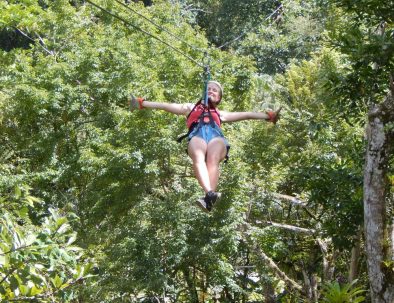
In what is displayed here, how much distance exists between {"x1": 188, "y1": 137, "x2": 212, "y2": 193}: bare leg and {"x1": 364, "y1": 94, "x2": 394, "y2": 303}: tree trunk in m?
1.45

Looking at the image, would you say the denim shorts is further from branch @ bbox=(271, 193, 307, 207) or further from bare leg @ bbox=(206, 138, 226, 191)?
branch @ bbox=(271, 193, 307, 207)

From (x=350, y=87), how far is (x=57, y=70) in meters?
6.80

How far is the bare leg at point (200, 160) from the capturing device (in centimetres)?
497

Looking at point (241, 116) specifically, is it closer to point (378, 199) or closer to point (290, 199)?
point (378, 199)

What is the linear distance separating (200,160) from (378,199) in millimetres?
1639

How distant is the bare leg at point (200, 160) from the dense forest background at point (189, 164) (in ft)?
3.81

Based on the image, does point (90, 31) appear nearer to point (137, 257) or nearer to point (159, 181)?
point (159, 181)

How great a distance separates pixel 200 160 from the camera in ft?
16.6

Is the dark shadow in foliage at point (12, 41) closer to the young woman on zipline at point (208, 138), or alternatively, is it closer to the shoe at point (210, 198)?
the young woman on zipline at point (208, 138)

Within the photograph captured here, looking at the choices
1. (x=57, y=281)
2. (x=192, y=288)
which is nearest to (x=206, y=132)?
(x=57, y=281)

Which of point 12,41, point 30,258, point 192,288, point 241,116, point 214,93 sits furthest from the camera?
point 12,41

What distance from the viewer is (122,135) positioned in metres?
8.97

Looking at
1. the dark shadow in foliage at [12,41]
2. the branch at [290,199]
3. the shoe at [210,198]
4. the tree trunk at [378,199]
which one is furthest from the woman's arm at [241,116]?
the dark shadow in foliage at [12,41]

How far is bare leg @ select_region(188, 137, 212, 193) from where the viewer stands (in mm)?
4969
